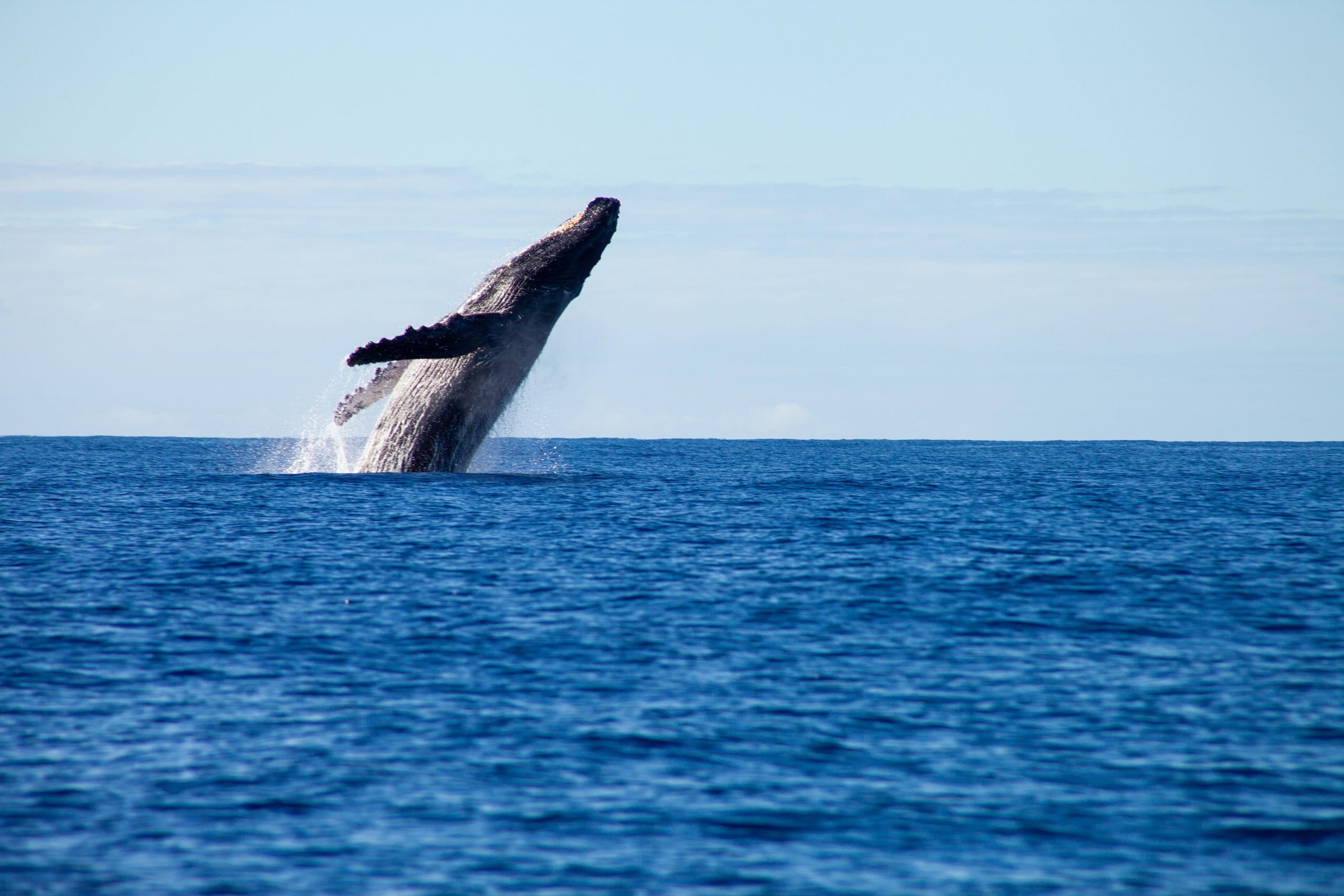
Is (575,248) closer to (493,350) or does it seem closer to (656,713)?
(493,350)

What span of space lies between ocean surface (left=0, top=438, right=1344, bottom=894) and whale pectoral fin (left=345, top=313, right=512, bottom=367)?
3335 mm

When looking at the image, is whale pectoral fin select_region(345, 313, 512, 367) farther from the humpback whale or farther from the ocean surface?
the ocean surface

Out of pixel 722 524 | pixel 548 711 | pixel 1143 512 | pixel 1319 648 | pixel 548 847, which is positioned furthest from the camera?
pixel 1143 512

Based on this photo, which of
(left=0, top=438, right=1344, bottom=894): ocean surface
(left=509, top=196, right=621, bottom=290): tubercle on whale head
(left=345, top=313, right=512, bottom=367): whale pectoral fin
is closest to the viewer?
(left=0, top=438, right=1344, bottom=894): ocean surface

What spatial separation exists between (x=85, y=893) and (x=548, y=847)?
9.56 feet

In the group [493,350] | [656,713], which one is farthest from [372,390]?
[656,713]

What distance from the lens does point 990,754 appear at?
447 inches

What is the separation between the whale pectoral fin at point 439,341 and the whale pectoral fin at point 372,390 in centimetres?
257

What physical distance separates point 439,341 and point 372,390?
3950 millimetres

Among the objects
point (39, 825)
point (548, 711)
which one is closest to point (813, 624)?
point (548, 711)

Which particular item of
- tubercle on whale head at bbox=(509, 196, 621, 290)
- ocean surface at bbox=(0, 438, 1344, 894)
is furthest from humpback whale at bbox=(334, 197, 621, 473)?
ocean surface at bbox=(0, 438, 1344, 894)

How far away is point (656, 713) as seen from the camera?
40.8 ft

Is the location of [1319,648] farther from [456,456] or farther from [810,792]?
[456,456]

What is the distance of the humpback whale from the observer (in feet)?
92.1
